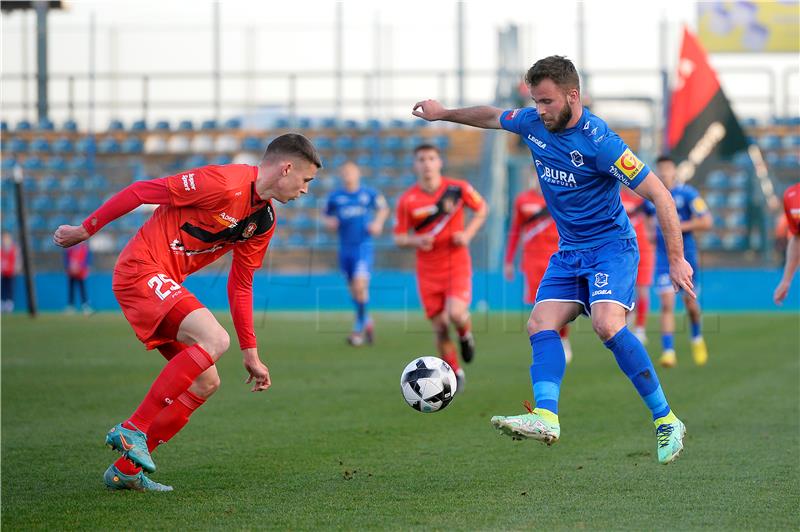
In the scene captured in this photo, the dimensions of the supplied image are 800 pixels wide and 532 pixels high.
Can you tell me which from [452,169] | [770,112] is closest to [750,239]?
[770,112]

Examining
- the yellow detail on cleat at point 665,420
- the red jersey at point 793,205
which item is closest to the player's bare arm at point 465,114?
the yellow detail on cleat at point 665,420

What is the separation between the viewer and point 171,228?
6.21 m

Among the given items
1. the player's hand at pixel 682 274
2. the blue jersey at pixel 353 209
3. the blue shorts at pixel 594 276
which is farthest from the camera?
the blue jersey at pixel 353 209

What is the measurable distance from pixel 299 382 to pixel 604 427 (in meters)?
4.11

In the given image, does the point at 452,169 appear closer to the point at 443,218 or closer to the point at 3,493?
the point at 443,218

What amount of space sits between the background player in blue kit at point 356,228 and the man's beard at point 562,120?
10.3 metres

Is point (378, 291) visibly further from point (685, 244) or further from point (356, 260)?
point (685, 244)

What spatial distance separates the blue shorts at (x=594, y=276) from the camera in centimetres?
618

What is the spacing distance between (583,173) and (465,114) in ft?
2.95

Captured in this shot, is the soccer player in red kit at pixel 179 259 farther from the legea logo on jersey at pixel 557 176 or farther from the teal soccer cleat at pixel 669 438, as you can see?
the teal soccer cleat at pixel 669 438

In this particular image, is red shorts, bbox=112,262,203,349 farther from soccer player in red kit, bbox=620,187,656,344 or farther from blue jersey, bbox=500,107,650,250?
soccer player in red kit, bbox=620,187,656,344

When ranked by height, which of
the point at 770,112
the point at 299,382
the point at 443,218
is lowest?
the point at 299,382

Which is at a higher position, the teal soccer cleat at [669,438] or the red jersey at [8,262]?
the teal soccer cleat at [669,438]

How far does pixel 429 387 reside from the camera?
23.0 ft
